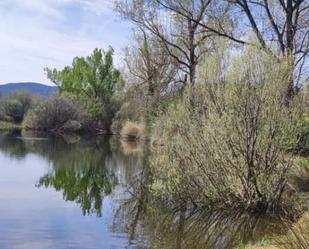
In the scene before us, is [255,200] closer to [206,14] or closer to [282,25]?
[282,25]

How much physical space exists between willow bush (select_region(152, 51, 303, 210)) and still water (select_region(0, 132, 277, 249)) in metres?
0.67

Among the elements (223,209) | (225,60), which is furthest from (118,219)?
(225,60)

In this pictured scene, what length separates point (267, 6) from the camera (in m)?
20.3

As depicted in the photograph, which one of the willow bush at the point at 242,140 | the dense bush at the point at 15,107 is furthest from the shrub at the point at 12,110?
the willow bush at the point at 242,140

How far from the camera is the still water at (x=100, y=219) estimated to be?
11.1m

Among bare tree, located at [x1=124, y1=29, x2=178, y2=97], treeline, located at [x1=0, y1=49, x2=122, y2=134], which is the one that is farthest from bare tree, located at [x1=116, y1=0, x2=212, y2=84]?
treeline, located at [x1=0, y1=49, x2=122, y2=134]

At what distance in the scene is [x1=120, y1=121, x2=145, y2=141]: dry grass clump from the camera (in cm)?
4699

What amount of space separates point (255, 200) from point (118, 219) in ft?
11.4

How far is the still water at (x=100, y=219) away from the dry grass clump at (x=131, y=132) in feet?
81.7

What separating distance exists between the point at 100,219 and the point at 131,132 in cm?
3551

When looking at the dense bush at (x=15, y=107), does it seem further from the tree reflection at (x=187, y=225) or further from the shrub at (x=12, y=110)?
the tree reflection at (x=187, y=225)

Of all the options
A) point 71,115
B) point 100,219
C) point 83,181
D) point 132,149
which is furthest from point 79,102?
point 100,219

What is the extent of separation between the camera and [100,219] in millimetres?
13508

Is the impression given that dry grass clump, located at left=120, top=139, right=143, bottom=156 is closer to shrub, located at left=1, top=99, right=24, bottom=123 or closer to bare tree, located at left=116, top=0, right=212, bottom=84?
bare tree, located at left=116, top=0, right=212, bottom=84
